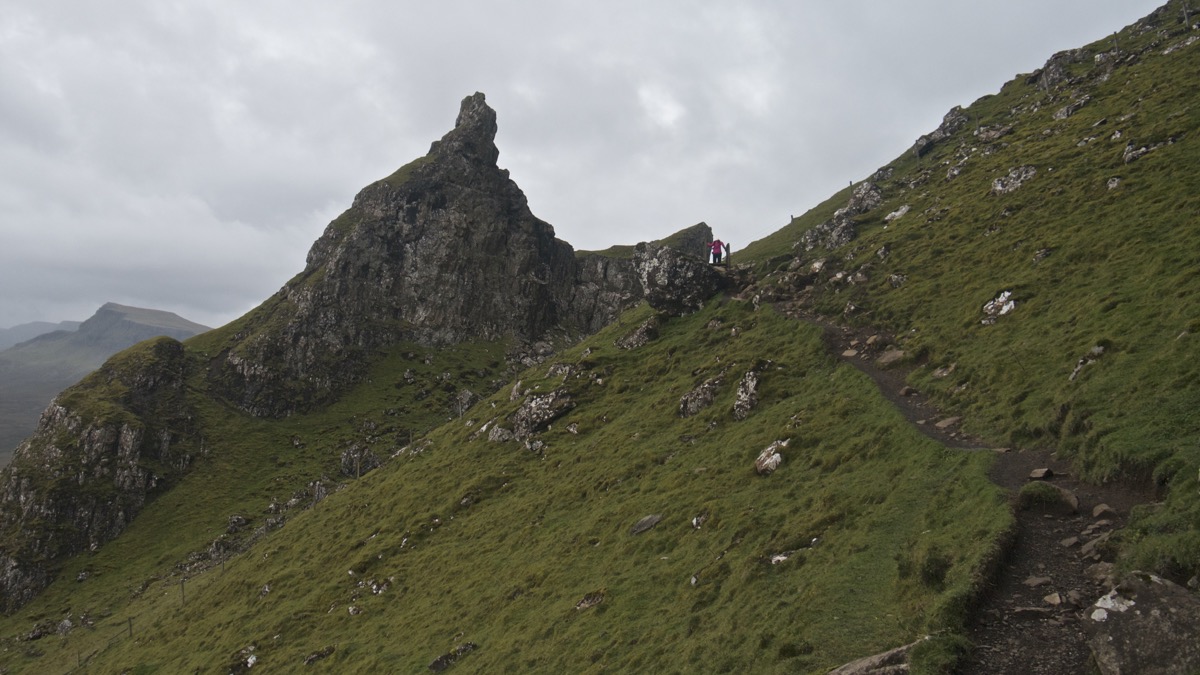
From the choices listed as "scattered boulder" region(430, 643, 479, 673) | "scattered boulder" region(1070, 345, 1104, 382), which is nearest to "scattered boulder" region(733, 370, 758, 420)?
"scattered boulder" region(1070, 345, 1104, 382)

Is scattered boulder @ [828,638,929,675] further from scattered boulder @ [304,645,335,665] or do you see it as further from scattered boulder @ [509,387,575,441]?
scattered boulder @ [509,387,575,441]

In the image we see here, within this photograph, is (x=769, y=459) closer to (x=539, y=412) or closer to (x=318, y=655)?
(x=539, y=412)

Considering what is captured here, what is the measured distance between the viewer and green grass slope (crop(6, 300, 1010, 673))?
23.7m

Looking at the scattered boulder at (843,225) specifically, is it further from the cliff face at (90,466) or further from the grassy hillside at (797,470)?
the cliff face at (90,466)

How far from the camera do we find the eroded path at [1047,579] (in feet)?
50.6

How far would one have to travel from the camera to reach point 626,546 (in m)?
37.3

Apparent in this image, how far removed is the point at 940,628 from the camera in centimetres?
1694

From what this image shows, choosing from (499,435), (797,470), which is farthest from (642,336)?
(797,470)

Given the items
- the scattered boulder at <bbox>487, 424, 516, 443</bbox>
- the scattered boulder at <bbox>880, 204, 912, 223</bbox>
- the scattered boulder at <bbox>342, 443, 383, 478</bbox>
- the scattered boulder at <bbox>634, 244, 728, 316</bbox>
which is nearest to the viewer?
the scattered boulder at <bbox>487, 424, 516, 443</bbox>

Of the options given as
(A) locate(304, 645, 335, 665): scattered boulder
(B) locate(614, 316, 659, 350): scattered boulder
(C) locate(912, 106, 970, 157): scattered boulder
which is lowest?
(A) locate(304, 645, 335, 665): scattered boulder

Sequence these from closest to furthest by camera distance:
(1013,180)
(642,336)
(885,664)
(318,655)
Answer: (885,664)
(318,655)
(1013,180)
(642,336)

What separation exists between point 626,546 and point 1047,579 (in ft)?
76.4

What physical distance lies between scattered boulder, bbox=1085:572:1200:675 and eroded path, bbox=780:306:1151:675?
1.04 meters

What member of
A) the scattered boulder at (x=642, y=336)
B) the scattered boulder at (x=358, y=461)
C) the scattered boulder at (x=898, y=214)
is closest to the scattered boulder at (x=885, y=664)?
the scattered boulder at (x=642, y=336)
